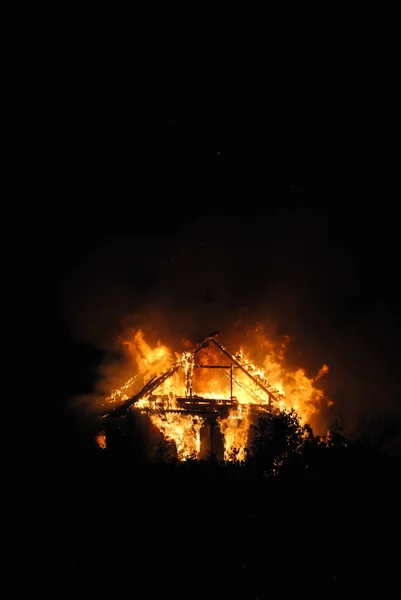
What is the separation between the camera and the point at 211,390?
2233cm

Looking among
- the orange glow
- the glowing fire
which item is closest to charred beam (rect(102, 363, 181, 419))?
the glowing fire

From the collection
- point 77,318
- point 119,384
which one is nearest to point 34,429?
point 119,384

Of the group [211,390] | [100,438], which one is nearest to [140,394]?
[100,438]

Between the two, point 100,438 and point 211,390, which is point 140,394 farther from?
point 211,390

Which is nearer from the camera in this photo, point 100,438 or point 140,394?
Result: point 140,394

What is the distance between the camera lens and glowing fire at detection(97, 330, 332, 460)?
15.7 metres

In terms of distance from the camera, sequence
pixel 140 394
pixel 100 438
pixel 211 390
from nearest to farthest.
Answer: pixel 140 394 < pixel 100 438 < pixel 211 390

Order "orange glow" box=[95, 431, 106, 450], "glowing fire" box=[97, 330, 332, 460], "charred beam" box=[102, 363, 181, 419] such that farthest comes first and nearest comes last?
1. "orange glow" box=[95, 431, 106, 450]
2. "glowing fire" box=[97, 330, 332, 460]
3. "charred beam" box=[102, 363, 181, 419]

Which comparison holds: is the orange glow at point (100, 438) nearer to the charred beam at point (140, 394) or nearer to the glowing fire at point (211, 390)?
the glowing fire at point (211, 390)

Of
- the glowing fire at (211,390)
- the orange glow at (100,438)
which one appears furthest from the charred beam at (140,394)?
the orange glow at (100,438)

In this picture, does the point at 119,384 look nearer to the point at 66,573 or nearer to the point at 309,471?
the point at 309,471

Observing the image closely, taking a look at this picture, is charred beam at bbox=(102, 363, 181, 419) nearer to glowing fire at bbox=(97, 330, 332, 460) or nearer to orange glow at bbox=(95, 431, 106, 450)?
glowing fire at bbox=(97, 330, 332, 460)

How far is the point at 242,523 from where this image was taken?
678 centimetres

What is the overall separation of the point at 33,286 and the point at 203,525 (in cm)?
2192
